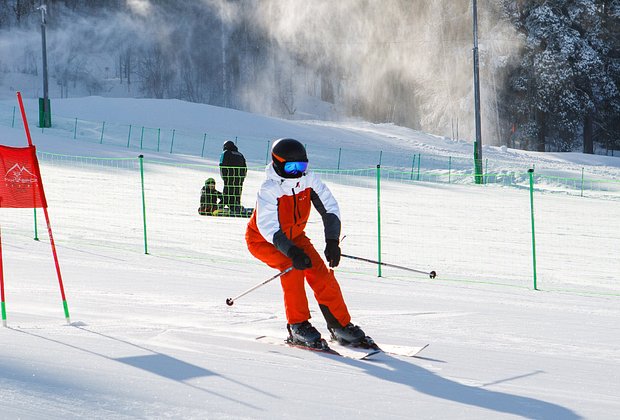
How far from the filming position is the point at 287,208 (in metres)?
5.37

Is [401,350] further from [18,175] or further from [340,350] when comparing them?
[18,175]

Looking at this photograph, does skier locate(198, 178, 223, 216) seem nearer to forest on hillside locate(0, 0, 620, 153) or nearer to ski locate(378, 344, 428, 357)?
ski locate(378, 344, 428, 357)

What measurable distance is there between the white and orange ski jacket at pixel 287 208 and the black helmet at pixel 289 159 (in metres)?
0.04

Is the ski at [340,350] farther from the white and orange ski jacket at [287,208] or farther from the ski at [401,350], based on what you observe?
the white and orange ski jacket at [287,208]

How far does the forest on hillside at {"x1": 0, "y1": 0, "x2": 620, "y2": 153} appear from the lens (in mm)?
41000

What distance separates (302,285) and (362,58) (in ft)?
141

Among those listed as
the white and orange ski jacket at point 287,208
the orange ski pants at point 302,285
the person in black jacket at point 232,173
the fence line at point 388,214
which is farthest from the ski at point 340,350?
the person in black jacket at point 232,173

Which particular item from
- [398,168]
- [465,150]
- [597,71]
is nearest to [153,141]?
[398,168]

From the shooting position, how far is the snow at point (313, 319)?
4.14 m

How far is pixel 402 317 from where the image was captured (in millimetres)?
6836

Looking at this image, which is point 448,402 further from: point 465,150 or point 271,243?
point 465,150

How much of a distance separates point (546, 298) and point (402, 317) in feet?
7.12

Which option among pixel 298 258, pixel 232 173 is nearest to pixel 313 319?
pixel 298 258

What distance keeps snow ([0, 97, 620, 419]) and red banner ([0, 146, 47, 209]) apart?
0.84 metres
